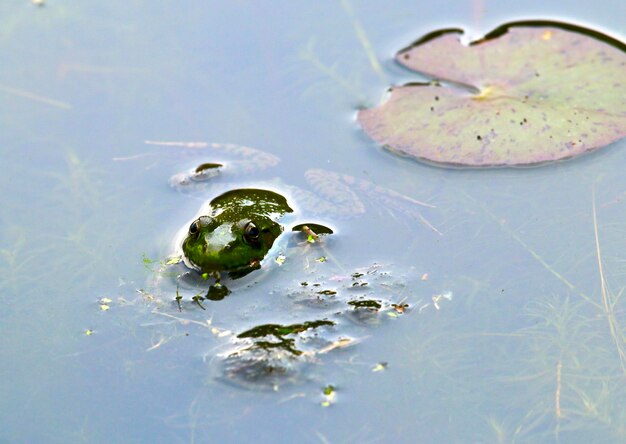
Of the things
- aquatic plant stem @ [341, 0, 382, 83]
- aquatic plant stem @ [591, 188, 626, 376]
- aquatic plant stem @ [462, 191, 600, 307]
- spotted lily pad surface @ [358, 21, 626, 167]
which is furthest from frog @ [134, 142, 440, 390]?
aquatic plant stem @ [341, 0, 382, 83]

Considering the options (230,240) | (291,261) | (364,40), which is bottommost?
(291,261)

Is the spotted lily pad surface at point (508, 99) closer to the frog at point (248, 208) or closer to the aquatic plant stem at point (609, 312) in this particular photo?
the frog at point (248, 208)

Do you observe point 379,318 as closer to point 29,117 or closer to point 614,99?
point 614,99

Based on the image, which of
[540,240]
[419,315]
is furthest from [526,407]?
[540,240]

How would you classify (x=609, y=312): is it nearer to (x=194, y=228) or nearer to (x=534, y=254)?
(x=534, y=254)

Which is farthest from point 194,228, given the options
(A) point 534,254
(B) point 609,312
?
(B) point 609,312
